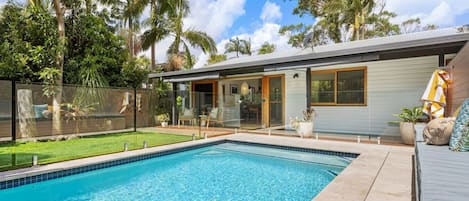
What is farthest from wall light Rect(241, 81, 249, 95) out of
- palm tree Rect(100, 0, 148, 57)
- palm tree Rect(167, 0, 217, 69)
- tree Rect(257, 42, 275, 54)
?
tree Rect(257, 42, 275, 54)

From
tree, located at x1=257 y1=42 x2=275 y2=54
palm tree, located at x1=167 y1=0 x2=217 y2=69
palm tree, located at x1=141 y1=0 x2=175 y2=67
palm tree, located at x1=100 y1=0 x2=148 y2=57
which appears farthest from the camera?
tree, located at x1=257 y1=42 x2=275 y2=54

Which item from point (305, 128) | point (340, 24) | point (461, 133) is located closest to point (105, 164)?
point (305, 128)

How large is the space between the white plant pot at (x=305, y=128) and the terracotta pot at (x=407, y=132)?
234cm

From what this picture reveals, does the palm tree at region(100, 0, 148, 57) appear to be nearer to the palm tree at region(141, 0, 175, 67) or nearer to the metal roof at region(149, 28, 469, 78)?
the palm tree at region(141, 0, 175, 67)

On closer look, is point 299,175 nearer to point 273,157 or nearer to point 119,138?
point 273,157

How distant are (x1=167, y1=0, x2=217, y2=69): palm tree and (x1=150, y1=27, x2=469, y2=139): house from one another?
326 cm

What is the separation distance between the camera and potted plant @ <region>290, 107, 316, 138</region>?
A: 7781 millimetres

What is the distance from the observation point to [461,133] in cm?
254

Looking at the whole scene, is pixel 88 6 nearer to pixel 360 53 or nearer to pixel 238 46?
pixel 360 53

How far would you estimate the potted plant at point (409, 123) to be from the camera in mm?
6156

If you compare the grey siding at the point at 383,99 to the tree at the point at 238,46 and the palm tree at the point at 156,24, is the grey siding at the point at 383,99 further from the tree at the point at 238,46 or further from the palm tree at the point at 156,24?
the tree at the point at 238,46

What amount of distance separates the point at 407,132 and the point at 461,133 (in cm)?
422

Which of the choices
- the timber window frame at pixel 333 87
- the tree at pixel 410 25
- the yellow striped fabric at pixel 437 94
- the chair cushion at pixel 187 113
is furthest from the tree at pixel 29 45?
the tree at pixel 410 25

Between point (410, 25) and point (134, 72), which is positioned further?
point (410, 25)
